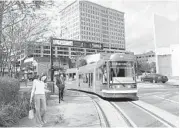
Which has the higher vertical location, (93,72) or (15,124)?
(93,72)

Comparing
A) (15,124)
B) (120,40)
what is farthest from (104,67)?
(120,40)

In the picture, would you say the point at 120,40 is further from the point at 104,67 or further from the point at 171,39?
the point at 104,67

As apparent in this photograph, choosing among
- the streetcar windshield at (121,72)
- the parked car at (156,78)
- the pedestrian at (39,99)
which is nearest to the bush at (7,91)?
the pedestrian at (39,99)

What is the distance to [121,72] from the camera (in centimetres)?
1403

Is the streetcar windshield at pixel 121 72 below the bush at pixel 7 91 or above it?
above

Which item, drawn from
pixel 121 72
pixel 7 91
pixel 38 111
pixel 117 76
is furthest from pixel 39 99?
pixel 121 72

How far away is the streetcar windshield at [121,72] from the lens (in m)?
13.8

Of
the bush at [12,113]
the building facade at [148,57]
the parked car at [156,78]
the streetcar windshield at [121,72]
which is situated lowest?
the bush at [12,113]

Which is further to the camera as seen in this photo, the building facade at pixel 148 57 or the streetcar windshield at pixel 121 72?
the building facade at pixel 148 57

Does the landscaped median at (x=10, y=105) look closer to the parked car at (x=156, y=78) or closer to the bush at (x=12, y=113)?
the bush at (x=12, y=113)

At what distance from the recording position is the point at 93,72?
18031 millimetres

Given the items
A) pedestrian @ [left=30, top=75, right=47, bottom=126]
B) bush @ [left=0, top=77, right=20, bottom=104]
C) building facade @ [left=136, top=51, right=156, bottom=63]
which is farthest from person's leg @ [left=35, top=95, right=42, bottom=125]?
building facade @ [left=136, top=51, right=156, bottom=63]

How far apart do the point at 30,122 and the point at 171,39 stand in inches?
2242

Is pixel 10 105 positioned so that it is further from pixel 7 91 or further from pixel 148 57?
pixel 148 57
